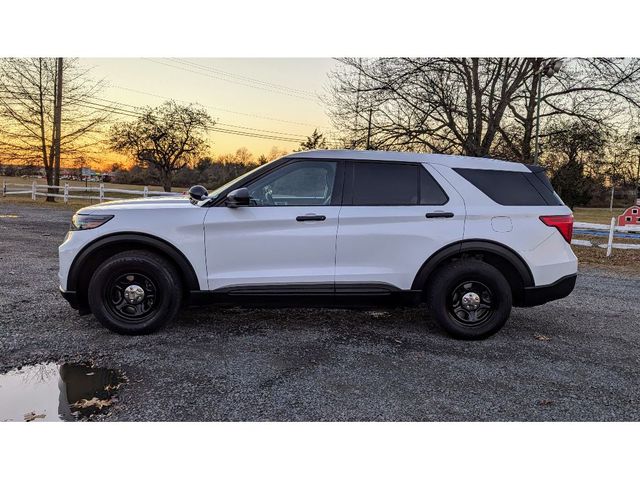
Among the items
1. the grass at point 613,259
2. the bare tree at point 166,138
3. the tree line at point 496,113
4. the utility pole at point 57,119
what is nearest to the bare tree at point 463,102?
the tree line at point 496,113

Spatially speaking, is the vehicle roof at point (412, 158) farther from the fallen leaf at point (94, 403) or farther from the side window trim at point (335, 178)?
the fallen leaf at point (94, 403)

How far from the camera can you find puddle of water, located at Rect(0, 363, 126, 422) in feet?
9.39

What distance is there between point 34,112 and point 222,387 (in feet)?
88.9

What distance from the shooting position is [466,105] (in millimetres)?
14266

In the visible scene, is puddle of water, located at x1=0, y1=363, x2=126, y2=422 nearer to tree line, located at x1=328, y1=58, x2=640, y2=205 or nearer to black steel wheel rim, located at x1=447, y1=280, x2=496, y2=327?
black steel wheel rim, located at x1=447, y1=280, x2=496, y2=327

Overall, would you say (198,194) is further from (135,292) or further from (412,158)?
(412,158)

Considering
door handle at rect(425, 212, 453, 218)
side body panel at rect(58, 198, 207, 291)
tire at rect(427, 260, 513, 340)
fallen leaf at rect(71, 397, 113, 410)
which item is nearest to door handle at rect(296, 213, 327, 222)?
side body panel at rect(58, 198, 207, 291)

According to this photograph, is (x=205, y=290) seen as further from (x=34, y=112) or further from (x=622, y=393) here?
(x=34, y=112)

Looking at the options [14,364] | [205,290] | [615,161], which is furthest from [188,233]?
[615,161]

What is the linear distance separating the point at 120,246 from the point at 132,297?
492 millimetres

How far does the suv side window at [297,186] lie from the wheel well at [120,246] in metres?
0.86

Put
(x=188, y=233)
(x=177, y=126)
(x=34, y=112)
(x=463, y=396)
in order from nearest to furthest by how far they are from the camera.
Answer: (x=463, y=396) < (x=188, y=233) < (x=34, y=112) < (x=177, y=126)

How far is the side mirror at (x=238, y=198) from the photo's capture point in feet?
13.0

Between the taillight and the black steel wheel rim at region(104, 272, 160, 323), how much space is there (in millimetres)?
3655
